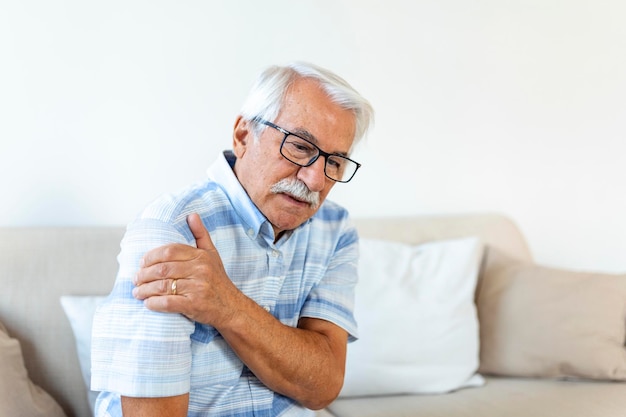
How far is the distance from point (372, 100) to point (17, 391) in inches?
58.4

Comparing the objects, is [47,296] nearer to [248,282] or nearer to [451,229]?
[248,282]

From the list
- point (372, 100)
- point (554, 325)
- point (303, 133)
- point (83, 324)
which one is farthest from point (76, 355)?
point (554, 325)

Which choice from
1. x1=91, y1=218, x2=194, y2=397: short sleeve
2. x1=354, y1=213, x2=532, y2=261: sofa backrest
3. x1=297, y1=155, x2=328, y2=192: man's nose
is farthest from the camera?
x1=354, y1=213, x2=532, y2=261: sofa backrest

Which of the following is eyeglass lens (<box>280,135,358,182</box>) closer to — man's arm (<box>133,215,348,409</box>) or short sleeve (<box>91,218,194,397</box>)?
man's arm (<box>133,215,348,409</box>)

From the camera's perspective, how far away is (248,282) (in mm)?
1494

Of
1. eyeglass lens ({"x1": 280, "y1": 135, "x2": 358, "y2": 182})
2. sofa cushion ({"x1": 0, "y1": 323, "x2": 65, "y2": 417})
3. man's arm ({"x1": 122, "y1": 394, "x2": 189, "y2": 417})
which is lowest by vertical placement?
sofa cushion ({"x1": 0, "y1": 323, "x2": 65, "y2": 417})

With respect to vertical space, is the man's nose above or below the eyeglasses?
below

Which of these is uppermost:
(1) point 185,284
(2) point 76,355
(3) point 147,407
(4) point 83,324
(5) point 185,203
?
(5) point 185,203

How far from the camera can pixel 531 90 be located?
111 inches

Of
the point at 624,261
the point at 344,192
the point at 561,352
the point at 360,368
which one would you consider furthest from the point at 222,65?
the point at 624,261

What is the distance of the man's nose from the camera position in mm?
1472

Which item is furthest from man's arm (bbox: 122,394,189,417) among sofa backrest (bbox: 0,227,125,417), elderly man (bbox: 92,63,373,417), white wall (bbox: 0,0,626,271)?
white wall (bbox: 0,0,626,271)

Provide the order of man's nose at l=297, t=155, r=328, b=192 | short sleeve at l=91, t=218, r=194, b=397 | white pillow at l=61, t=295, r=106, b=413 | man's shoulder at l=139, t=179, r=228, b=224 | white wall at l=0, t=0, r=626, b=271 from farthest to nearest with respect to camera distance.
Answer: white wall at l=0, t=0, r=626, b=271 → white pillow at l=61, t=295, r=106, b=413 → man's nose at l=297, t=155, r=328, b=192 → man's shoulder at l=139, t=179, r=228, b=224 → short sleeve at l=91, t=218, r=194, b=397

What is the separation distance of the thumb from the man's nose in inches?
9.0
